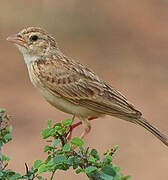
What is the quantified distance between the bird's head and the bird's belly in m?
0.49

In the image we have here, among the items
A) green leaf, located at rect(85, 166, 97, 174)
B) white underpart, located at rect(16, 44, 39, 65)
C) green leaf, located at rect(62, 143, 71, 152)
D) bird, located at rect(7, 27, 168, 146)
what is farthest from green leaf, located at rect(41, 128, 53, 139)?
white underpart, located at rect(16, 44, 39, 65)

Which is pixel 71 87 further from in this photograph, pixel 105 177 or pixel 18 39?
pixel 105 177

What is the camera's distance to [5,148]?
12961 mm

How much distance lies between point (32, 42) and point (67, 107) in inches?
30.0

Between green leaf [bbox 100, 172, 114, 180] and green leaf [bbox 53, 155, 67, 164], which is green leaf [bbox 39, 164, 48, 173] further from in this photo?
green leaf [bbox 100, 172, 114, 180]

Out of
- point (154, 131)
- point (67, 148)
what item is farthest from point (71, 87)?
point (67, 148)

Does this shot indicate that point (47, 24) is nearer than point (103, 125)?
No

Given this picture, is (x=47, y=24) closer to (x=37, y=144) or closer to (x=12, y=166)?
(x=37, y=144)

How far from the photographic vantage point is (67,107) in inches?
278

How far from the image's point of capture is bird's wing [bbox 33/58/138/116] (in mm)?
7105

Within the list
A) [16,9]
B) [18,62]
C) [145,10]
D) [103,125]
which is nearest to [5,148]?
[103,125]

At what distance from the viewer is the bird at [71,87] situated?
705 centimetres

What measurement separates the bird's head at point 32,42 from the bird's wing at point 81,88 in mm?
115

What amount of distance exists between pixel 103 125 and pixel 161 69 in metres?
3.83
